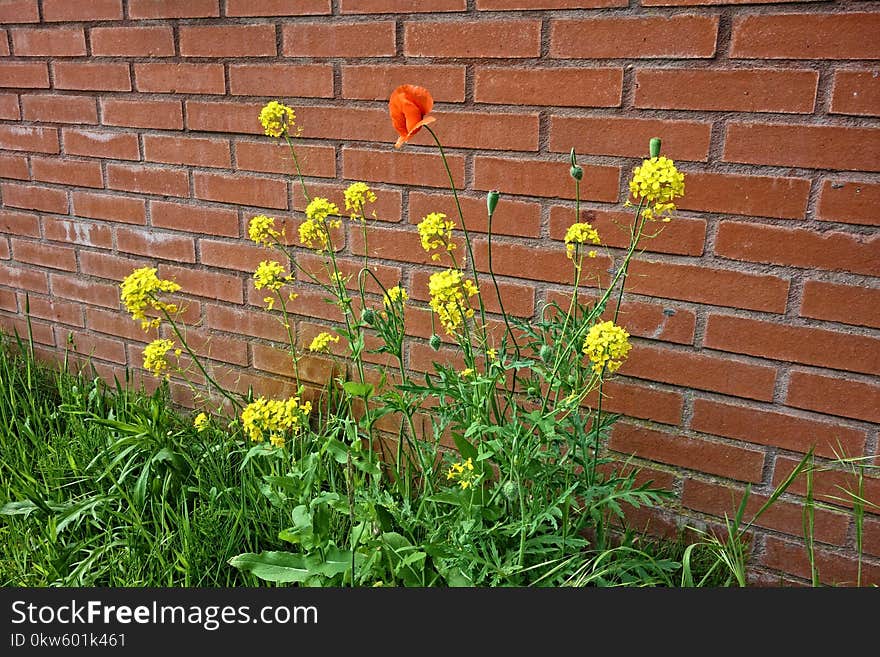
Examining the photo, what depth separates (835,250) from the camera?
1620 millimetres

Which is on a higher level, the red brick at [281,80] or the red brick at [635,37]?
the red brick at [635,37]

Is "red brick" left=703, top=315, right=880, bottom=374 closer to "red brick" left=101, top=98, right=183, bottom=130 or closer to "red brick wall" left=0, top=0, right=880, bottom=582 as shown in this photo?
"red brick wall" left=0, top=0, right=880, bottom=582

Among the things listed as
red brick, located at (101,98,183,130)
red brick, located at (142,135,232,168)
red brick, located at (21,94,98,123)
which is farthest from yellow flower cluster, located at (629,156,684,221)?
red brick, located at (21,94,98,123)

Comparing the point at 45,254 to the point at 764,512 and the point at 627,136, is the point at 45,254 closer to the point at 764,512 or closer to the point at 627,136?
the point at 627,136

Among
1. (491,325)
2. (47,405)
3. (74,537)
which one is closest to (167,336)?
(47,405)

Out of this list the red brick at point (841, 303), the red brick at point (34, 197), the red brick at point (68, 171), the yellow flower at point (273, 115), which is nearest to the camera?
the red brick at point (841, 303)

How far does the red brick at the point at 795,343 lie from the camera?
1644 millimetres

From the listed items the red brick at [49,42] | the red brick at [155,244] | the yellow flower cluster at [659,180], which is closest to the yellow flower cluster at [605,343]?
the yellow flower cluster at [659,180]

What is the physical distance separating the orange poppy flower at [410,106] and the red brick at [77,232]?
148 centimetres

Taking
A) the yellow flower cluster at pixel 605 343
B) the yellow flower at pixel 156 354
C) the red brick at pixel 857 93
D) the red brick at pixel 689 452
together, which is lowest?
the red brick at pixel 689 452

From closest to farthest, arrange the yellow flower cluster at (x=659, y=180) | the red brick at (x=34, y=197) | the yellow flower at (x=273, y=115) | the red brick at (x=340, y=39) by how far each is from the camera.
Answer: the yellow flower cluster at (x=659, y=180), the yellow flower at (x=273, y=115), the red brick at (x=340, y=39), the red brick at (x=34, y=197)

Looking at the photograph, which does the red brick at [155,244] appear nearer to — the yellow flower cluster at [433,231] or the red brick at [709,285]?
the yellow flower cluster at [433,231]

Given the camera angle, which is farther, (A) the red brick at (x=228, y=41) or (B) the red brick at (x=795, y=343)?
(A) the red brick at (x=228, y=41)

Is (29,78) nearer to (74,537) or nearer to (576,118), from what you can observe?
(74,537)
